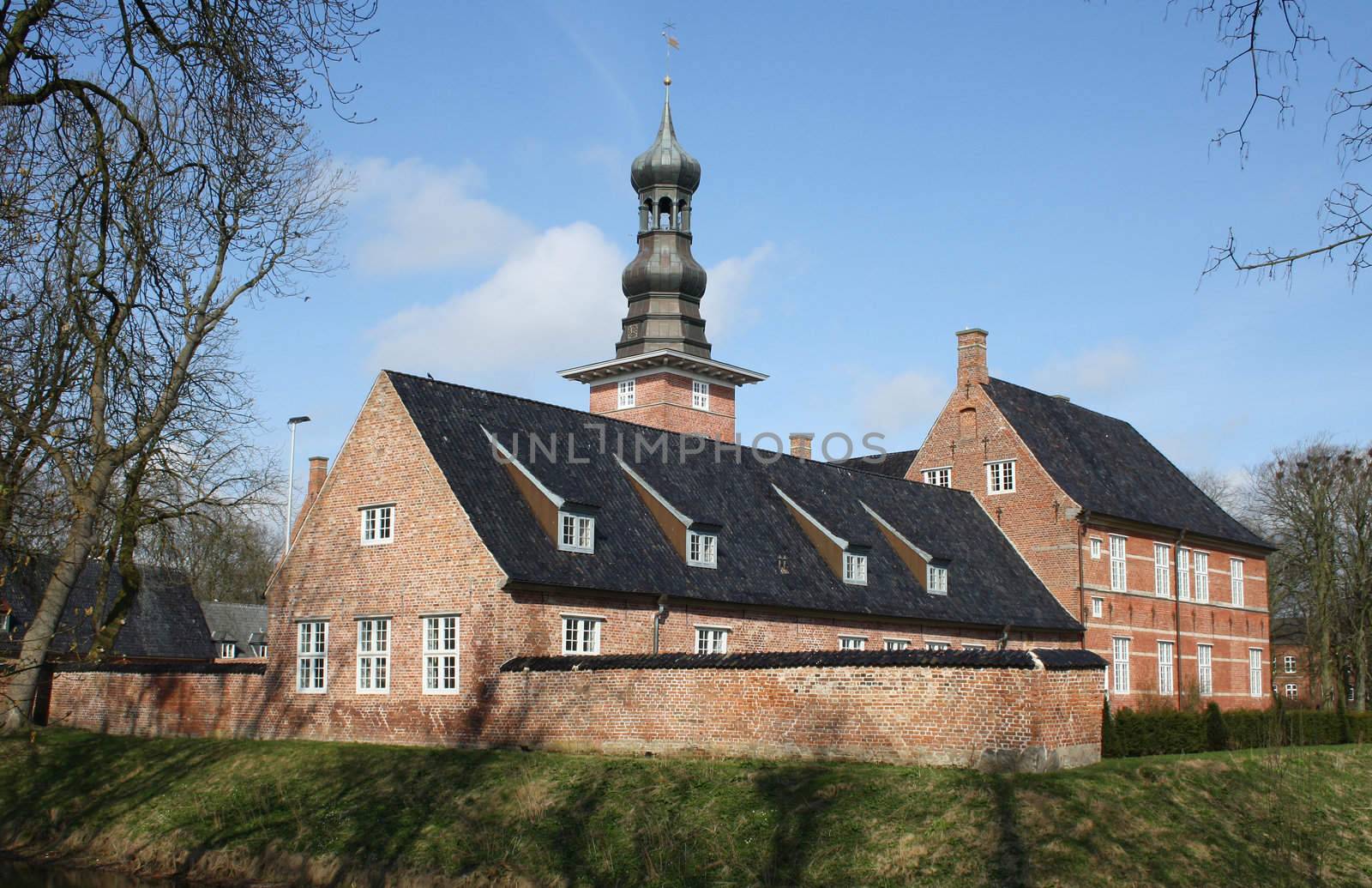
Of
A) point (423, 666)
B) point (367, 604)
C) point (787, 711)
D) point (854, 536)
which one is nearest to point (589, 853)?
point (787, 711)

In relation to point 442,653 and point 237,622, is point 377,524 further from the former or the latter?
point 237,622

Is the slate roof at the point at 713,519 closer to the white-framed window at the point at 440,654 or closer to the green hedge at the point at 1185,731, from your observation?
the white-framed window at the point at 440,654

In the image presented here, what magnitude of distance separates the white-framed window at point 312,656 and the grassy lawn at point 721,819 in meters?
2.77

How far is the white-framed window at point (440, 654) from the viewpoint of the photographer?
24.7 m

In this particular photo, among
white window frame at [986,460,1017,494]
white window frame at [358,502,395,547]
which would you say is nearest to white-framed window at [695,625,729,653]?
white window frame at [358,502,395,547]

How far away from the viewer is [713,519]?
98.3ft

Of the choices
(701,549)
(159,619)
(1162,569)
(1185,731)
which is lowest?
(1185,731)

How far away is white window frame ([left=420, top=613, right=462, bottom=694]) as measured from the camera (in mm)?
24656

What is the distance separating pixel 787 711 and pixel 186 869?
30.8ft

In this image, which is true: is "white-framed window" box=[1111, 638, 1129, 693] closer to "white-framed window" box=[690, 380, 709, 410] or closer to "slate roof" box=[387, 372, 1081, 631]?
"slate roof" box=[387, 372, 1081, 631]

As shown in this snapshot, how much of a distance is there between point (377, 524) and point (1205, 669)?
87.6 ft

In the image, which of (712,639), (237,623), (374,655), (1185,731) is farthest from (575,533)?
(237,623)

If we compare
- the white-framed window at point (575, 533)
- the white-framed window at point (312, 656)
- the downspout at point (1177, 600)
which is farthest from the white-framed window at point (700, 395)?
the white-framed window at point (312, 656)

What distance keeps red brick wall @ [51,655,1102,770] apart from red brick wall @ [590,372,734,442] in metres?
22.9
